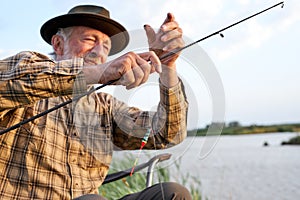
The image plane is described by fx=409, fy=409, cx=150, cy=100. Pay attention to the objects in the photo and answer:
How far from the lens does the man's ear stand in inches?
74.8

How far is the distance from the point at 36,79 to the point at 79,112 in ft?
1.30

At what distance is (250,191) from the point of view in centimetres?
574

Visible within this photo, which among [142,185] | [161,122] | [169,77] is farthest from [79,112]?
[142,185]

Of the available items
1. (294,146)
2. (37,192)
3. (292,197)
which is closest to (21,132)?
(37,192)

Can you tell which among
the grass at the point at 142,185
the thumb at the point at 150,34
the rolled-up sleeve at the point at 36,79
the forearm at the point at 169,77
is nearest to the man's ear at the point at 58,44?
the rolled-up sleeve at the point at 36,79

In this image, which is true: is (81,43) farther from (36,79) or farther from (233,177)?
(233,177)

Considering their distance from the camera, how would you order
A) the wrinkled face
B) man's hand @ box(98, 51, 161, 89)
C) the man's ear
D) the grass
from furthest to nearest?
the grass < the man's ear < the wrinkled face < man's hand @ box(98, 51, 161, 89)

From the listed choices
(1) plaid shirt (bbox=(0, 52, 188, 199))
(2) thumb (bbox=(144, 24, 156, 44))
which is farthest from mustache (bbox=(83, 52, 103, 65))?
(2) thumb (bbox=(144, 24, 156, 44))

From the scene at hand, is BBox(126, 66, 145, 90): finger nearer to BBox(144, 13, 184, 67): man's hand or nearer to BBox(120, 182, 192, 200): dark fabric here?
BBox(144, 13, 184, 67): man's hand

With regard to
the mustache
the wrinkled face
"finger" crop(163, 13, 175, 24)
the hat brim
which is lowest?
the mustache

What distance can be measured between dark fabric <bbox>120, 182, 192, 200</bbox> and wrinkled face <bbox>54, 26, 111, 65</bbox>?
60 cm

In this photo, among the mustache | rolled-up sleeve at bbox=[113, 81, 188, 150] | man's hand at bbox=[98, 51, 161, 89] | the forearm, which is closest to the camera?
man's hand at bbox=[98, 51, 161, 89]

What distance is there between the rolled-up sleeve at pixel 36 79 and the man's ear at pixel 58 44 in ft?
1.94

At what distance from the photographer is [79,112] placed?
160 centimetres
